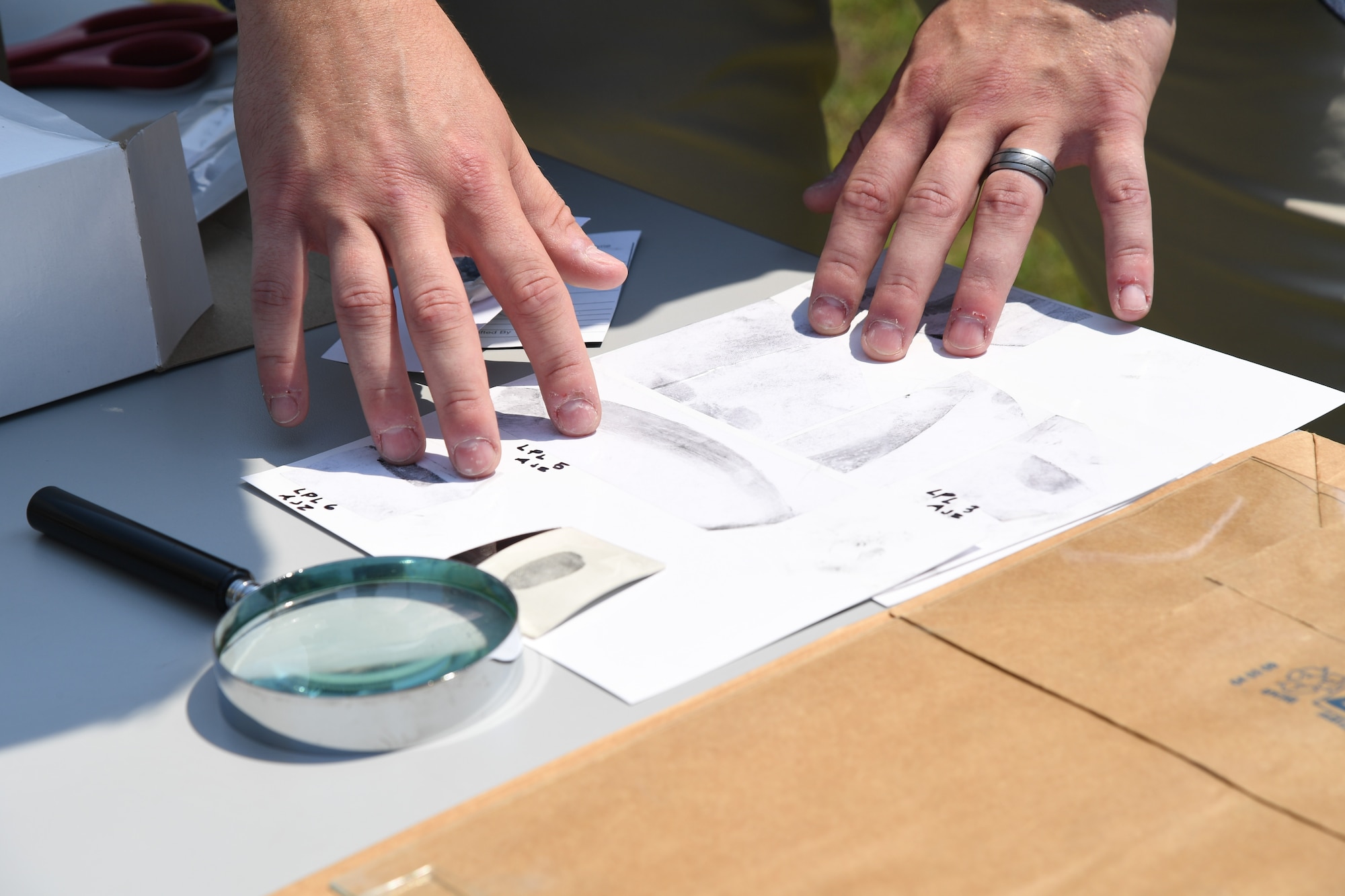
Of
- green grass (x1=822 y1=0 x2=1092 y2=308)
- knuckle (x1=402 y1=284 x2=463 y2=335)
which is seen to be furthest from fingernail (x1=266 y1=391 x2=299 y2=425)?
green grass (x1=822 y1=0 x2=1092 y2=308)

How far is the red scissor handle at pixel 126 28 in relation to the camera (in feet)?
4.29

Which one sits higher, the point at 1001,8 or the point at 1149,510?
the point at 1001,8

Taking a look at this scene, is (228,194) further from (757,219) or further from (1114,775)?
(1114,775)

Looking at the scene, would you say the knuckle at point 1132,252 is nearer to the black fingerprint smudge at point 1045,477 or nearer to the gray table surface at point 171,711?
the black fingerprint smudge at point 1045,477

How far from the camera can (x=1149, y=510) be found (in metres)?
0.66

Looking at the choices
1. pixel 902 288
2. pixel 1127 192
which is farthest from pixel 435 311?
pixel 1127 192

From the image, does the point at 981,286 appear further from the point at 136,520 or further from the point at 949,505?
the point at 136,520

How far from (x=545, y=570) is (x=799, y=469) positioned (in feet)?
0.63

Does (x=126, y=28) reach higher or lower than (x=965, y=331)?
higher

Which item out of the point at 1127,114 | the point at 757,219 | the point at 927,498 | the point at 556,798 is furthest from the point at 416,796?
the point at 757,219

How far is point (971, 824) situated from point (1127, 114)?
2.40 ft

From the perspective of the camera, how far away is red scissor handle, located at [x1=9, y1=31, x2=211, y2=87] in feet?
4.17

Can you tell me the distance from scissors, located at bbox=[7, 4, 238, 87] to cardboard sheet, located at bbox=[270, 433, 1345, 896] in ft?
3.67

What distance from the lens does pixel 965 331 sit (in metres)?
0.87
